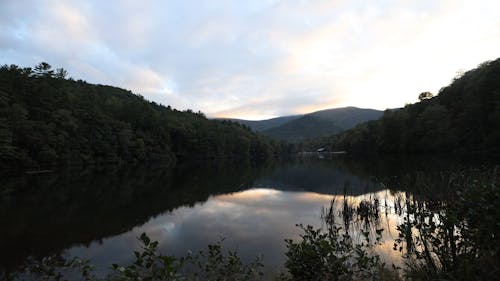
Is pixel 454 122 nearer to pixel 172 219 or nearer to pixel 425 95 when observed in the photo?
pixel 425 95

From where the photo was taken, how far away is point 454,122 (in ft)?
251

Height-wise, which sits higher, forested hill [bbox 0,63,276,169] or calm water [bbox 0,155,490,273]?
forested hill [bbox 0,63,276,169]

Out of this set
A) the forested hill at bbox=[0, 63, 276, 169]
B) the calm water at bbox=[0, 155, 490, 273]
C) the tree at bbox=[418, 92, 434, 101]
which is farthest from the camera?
the tree at bbox=[418, 92, 434, 101]

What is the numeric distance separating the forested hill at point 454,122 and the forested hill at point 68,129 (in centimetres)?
6150

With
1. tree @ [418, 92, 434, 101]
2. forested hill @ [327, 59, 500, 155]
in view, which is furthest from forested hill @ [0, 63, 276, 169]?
tree @ [418, 92, 434, 101]

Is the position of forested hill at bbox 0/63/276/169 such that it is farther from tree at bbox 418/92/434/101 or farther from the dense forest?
tree at bbox 418/92/434/101

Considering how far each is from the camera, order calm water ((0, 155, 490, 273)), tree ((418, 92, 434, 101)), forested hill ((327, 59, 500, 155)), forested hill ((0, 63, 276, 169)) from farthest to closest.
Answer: tree ((418, 92, 434, 101))
forested hill ((327, 59, 500, 155))
forested hill ((0, 63, 276, 169))
calm water ((0, 155, 490, 273))

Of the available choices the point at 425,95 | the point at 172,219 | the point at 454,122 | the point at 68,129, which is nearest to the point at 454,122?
the point at 454,122

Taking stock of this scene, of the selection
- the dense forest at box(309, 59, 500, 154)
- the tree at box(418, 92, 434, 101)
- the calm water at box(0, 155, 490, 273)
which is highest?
the tree at box(418, 92, 434, 101)

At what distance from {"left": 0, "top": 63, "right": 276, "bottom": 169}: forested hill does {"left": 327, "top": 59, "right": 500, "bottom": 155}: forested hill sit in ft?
202

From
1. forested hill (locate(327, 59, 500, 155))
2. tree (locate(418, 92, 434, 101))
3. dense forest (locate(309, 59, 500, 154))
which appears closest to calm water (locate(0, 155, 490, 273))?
forested hill (locate(327, 59, 500, 155))

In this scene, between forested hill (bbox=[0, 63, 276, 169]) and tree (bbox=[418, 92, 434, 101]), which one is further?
tree (bbox=[418, 92, 434, 101])

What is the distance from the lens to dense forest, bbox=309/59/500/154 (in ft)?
211

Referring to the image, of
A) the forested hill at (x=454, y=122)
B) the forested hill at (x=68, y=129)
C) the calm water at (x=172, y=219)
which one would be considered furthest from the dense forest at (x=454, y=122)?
the forested hill at (x=68, y=129)
